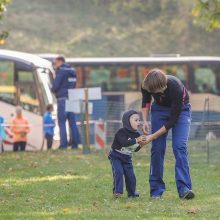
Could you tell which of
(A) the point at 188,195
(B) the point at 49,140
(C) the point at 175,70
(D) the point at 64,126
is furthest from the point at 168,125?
(C) the point at 175,70

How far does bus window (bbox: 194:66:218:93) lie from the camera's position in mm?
33156

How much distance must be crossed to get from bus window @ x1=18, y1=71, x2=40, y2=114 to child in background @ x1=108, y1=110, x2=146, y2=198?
50.4ft

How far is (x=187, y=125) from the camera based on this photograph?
433 inches

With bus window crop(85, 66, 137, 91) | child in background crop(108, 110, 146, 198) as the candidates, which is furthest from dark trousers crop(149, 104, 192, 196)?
bus window crop(85, 66, 137, 91)

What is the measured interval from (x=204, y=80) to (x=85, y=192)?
21831 millimetres

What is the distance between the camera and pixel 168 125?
35.2ft

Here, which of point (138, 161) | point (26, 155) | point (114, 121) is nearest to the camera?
point (138, 161)

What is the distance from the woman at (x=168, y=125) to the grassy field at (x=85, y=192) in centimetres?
24

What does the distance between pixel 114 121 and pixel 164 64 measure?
12097 millimetres

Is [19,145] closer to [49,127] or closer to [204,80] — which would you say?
[49,127]

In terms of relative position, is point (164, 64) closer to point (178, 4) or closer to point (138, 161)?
point (138, 161)

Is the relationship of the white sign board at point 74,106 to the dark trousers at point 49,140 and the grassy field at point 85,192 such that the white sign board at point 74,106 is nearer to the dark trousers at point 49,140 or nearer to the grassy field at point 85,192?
the grassy field at point 85,192

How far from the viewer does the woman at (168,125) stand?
1071cm

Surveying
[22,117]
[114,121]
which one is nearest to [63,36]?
[22,117]
